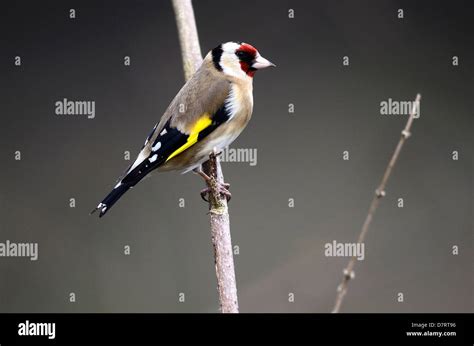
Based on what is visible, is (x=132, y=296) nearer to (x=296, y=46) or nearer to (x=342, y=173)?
(x=342, y=173)

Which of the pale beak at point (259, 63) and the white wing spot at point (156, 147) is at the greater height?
the pale beak at point (259, 63)

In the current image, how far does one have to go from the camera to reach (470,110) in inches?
170

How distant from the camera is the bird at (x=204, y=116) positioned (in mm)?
2736

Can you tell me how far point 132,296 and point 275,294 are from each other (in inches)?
31.8

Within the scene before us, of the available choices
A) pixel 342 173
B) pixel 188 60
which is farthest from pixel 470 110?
pixel 188 60

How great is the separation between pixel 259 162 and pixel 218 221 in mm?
1733

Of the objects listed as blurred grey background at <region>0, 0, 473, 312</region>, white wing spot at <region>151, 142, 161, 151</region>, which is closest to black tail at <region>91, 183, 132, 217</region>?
white wing spot at <region>151, 142, 161, 151</region>

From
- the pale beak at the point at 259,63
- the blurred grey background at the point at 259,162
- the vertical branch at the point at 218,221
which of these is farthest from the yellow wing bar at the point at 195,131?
the blurred grey background at the point at 259,162

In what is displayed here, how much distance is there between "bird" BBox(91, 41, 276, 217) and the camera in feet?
8.98

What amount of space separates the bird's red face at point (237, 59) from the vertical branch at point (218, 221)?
0.15m

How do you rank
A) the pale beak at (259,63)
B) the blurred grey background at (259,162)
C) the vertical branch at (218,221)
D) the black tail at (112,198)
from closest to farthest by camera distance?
the vertical branch at (218,221)
the black tail at (112,198)
the pale beak at (259,63)
the blurred grey background at (259,162)

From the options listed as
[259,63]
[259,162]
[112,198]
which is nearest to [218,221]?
[112,198]

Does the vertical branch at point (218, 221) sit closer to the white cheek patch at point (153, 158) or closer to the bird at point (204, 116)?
the bird at point (204, 116)

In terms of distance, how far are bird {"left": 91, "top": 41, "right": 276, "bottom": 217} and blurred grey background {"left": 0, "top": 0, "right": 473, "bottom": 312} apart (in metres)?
1.23
